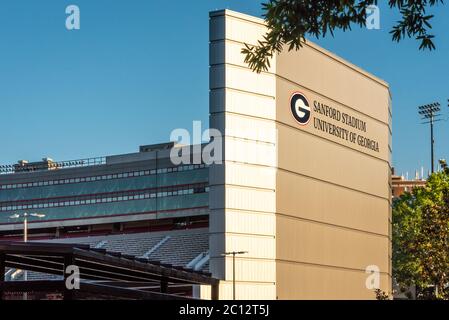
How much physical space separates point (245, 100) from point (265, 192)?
6.98m

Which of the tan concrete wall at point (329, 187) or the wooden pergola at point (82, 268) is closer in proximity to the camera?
the wooden pergola at point (82, 268)

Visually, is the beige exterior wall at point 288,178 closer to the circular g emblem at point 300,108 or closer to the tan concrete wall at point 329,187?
the tan concrete wall at point 329,187

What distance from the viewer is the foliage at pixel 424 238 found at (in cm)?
4125

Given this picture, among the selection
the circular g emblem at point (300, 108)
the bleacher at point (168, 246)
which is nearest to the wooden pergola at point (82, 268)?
the circular g emblem at point (300, 108)

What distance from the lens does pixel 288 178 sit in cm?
6719

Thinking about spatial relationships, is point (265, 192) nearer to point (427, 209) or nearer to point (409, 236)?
point (427, 209)

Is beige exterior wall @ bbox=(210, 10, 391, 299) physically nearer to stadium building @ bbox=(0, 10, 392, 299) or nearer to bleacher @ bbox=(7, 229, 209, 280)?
stadium building @ bbox=(0, 10, 392, 299)

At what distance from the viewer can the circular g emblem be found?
225ft

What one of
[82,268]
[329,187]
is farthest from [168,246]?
[82,268]

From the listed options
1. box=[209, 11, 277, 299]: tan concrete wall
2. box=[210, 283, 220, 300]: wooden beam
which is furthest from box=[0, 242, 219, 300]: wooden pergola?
box=[209, 11, 277, 299]: tan concrete wall

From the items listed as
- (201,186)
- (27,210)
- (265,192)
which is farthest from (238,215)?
(27,210)

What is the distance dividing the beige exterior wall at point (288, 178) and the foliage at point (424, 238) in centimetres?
582

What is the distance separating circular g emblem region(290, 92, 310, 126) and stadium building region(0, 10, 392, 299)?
0.08 meters

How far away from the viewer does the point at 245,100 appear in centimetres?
6406
